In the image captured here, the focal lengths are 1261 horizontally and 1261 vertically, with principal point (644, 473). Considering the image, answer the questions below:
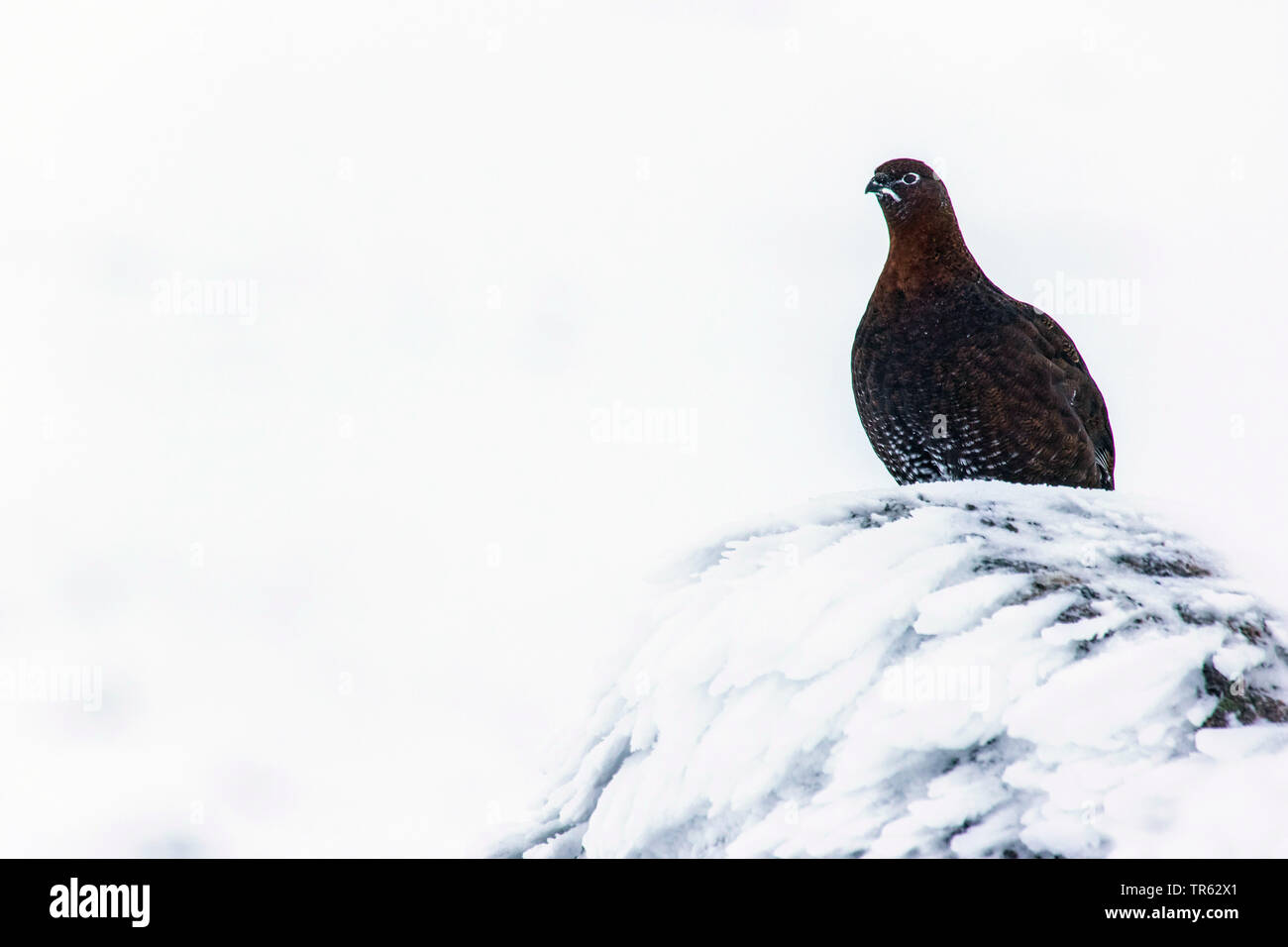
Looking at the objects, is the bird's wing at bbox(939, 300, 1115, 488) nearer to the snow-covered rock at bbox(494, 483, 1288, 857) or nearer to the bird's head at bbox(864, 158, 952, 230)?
the bird's head at bbox(864, 158, 952, 230)

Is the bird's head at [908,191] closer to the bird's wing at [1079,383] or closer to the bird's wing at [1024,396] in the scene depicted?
the bird's wing at [1024,396]

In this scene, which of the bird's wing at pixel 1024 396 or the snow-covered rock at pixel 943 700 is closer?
the snow-covered rock at pixel 943 700

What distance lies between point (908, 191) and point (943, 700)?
10.3 ft

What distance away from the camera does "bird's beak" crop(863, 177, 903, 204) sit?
651cm

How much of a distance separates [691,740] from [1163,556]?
199 centimetres

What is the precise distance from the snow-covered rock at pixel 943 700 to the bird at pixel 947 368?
1075mm

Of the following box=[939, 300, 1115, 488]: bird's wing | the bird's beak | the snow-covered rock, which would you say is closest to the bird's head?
the bird's beak

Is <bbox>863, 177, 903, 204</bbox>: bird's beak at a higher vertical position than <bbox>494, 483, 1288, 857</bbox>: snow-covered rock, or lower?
higher

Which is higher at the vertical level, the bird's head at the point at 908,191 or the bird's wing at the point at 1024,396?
the bird's head at the point at 908,191

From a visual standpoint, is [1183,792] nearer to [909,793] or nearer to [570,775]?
[909,793]

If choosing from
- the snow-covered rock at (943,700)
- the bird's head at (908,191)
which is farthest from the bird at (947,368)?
the snow-covered rock at (943,700)

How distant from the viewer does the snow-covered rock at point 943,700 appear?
4.02 meters

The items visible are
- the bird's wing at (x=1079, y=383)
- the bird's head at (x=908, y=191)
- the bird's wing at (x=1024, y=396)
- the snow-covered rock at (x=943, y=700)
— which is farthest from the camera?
the bird's wing at (x=1079, y=383)

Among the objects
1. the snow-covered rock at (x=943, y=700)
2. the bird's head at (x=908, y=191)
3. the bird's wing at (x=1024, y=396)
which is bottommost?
the snow-covered rock at (x=943, y=700)
